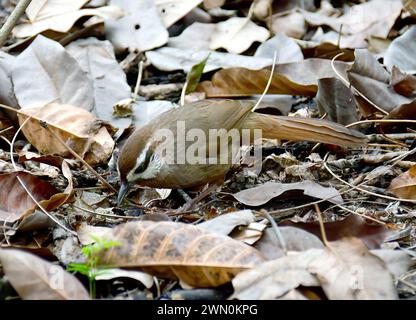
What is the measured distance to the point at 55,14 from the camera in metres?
6.85

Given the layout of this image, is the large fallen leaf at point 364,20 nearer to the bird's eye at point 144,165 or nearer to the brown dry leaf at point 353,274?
the bird's eye at point 144,165

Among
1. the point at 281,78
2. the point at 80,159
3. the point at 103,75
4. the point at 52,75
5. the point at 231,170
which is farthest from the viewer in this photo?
the point at 103,75

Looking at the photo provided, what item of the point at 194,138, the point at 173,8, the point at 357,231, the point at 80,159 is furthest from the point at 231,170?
the point at 173,8

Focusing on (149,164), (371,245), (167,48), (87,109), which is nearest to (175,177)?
(149,164)

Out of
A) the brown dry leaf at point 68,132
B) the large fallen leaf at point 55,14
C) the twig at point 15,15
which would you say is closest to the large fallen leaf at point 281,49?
the large fallen leaf at point 55,14

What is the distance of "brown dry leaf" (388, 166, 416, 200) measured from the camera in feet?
15.6

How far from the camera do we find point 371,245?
12.6 ft

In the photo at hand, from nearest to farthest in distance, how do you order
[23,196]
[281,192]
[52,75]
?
[23,196] → [281,192] → [52,75]

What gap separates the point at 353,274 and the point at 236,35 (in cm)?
411

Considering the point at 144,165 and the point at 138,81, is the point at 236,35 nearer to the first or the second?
the point at 138,81

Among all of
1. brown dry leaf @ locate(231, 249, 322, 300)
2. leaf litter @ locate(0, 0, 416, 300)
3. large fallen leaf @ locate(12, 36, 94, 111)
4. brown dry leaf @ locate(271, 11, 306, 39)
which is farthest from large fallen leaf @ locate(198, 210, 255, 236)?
brown dry leaf @ locate(271, 11, 306, 39)

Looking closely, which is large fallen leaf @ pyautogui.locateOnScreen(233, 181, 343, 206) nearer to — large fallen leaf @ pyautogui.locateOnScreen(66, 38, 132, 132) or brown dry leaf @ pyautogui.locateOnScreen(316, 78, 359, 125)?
brown dry leaf @ pyautogui.locateOnScreen(316, 78, 359, 125)

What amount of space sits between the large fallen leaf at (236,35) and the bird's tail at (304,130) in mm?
1493

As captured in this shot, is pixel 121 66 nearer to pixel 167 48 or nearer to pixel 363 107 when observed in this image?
pixel 167 48
